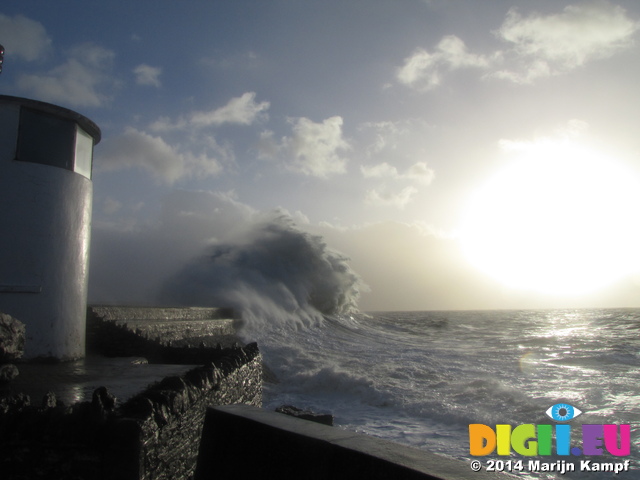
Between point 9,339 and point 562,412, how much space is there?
21.4 feet

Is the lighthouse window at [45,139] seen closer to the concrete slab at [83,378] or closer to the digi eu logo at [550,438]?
the concrete slab at [83,378]

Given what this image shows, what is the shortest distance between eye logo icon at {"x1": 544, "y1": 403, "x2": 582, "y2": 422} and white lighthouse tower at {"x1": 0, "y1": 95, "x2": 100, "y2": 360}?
19.2ft

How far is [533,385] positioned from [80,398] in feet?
24.5

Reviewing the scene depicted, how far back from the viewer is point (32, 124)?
166 inches

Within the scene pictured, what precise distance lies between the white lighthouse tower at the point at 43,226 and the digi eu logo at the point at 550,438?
14.1 feet

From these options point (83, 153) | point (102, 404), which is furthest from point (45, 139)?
point (102, 404)

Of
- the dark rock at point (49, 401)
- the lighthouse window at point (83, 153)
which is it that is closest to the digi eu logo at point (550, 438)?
the dark rock at point (49, 401)

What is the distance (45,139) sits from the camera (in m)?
4.29

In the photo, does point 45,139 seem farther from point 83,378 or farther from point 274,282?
point 274,282

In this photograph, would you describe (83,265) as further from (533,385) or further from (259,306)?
(259,306)

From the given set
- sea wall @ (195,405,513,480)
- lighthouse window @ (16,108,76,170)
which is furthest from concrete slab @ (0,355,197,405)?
lighthouse window @ (16,108,76,170)

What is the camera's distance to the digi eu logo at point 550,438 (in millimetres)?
4910

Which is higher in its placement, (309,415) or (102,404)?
(102,404)

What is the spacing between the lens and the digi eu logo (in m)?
4.91
